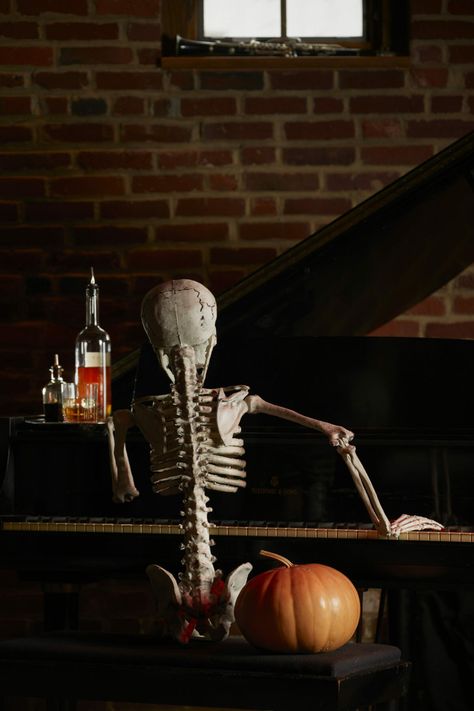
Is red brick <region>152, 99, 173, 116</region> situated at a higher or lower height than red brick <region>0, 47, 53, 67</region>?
lower

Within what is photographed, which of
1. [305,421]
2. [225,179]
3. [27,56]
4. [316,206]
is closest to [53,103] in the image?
[27,56]

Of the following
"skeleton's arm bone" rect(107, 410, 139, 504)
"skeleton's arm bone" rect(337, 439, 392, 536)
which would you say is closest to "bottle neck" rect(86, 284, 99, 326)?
"skeleton's arm bone" rect(107, 410, 139, 504)

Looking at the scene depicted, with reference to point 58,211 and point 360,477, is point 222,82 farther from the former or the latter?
point 360,477

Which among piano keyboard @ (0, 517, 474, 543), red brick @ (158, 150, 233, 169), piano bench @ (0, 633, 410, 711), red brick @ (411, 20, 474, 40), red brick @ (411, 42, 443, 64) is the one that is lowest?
piano bench @ (0, 633, 410, 711)

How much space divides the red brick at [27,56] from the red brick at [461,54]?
1.42 m

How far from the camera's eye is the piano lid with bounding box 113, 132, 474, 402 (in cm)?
328

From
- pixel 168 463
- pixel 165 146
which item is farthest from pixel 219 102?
pixel 168 463

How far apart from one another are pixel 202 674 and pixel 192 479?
15.7 inches

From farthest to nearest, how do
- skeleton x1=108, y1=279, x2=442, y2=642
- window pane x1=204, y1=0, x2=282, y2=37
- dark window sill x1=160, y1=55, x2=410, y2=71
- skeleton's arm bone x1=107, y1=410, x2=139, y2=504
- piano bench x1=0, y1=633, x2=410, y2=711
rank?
window pane x1=204, y1=0, x2=282, y2=37, dark window sill x1=160, y1=55, x2=410, y2=71, skeleton's arm bone x1=107, y1=410, x2=139, y2=504, skeleton x1=108, y1=279, x2=442, y2=642, piano bench x1=0, y1=633, x2=410, y2=711

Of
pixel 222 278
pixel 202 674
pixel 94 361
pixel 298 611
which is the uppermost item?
pixel 222 278

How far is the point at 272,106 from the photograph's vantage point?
441 centimetres

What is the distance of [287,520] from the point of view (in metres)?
2.89

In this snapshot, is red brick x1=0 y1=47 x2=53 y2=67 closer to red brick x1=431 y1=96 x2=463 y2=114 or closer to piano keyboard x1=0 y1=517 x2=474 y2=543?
red brick x1=431 y1=96 x2=463 y2=114

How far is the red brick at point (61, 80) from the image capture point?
14.5 ft
